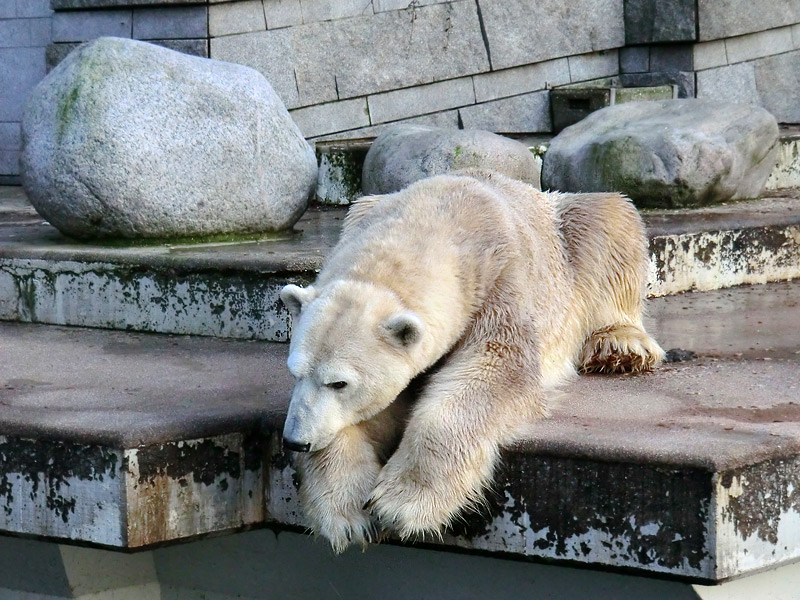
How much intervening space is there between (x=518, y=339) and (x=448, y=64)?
5856mm

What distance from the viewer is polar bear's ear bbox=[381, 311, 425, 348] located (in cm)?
284

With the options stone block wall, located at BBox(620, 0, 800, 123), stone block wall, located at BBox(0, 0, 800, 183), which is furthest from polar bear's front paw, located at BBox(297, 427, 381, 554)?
stone block wall, located at BBox(620, 0, 800, 123)

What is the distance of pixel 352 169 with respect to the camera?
7.15m

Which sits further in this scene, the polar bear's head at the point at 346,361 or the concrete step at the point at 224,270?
the concrete step at the point at 224,270

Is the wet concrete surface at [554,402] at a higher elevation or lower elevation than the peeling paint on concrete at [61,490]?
higher

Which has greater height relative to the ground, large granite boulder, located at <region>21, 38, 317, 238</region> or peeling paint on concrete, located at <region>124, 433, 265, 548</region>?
large granite boulder, located at <region>21, 38, 317, 238</region>

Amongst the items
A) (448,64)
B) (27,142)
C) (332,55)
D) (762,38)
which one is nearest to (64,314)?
(27,142)

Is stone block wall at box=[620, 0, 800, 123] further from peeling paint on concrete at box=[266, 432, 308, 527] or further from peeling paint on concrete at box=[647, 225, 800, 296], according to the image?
peeling paint on concrete at box=[266, 432, 308, 527]

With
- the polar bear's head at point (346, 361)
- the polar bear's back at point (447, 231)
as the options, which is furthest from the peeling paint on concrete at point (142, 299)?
the polar bear's head at point (346, 361)

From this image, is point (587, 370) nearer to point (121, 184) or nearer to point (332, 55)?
point (121, 184)

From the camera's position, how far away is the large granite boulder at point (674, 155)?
5973mm

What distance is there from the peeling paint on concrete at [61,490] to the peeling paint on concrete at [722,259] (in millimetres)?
2895

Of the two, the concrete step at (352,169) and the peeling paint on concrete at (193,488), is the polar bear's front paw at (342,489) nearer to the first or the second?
the peeling paint on concrete at (193,488)

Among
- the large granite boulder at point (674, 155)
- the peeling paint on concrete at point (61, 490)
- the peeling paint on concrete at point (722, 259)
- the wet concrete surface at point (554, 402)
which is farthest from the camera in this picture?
the large granite boulder at point (674, 155)
